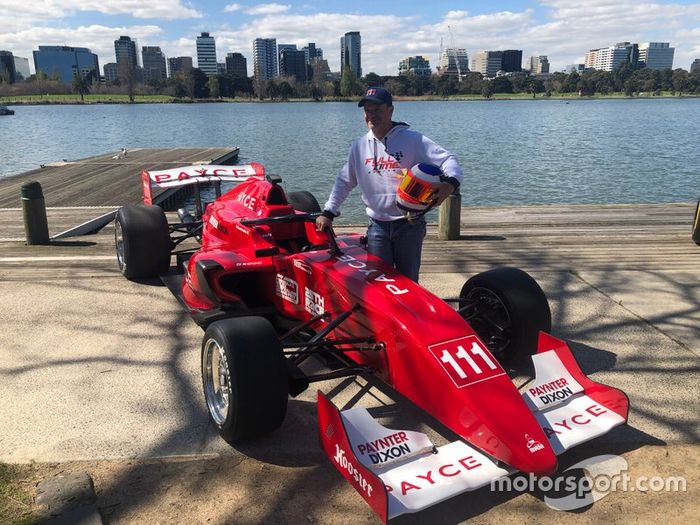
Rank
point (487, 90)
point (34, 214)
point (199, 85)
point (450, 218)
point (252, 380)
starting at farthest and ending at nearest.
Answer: point (487, 90) < point (199, 85) < point (450, 218) < point (34, 214) < point (252, 380)

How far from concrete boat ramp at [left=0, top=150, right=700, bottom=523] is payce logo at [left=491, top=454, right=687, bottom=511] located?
0.06m

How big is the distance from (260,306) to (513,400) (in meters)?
2.97

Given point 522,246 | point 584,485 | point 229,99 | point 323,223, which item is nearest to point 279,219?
point 323,223

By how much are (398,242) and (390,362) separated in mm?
1252

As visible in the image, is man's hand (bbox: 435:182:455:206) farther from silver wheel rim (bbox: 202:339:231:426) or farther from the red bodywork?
silver wheel rim (bbox: 202:339:231:426)

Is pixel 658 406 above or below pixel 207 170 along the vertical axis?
below

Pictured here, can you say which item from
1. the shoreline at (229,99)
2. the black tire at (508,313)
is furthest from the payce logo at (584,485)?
the shoreline at (229,99)

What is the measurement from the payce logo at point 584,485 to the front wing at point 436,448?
216mm

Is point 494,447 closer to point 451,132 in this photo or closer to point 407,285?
point 407,285

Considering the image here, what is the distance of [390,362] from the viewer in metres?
4.00

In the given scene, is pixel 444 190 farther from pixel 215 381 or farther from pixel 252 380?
pixel 215 381

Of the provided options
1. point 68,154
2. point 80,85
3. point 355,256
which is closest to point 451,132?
point 68,154

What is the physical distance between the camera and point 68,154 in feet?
121

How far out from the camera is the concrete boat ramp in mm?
3283
